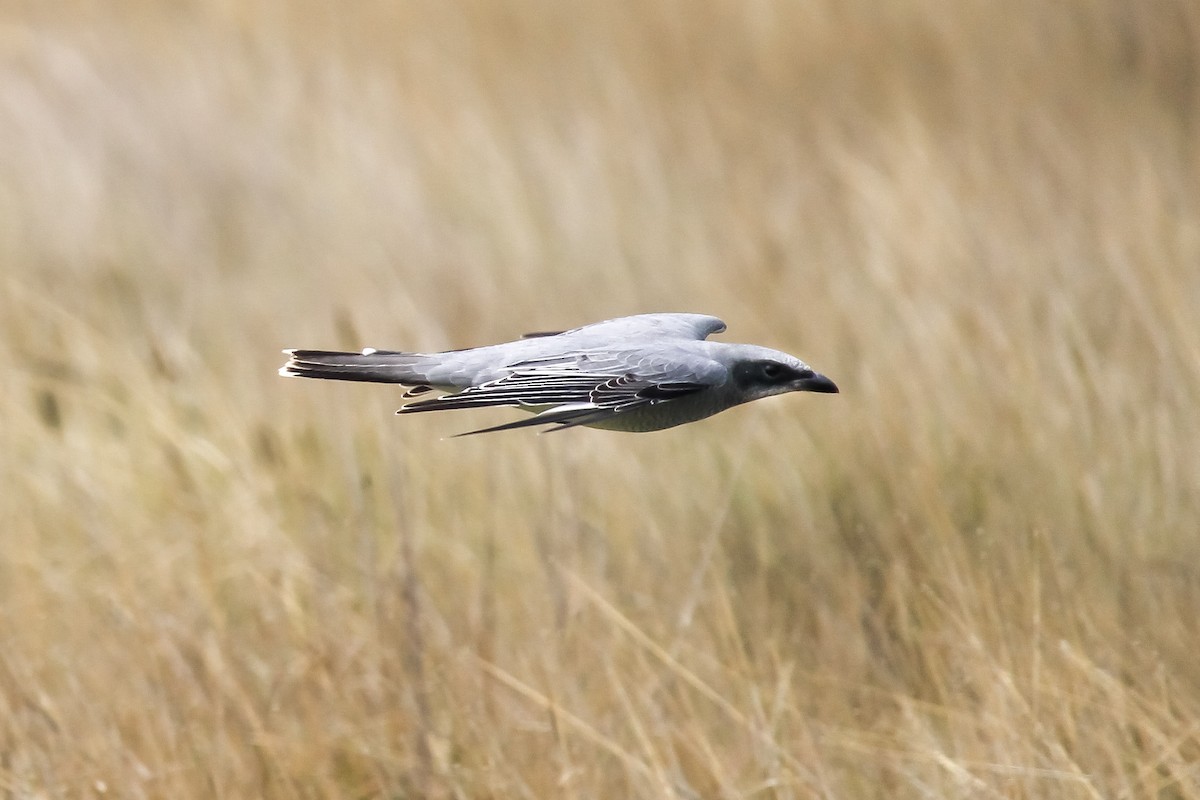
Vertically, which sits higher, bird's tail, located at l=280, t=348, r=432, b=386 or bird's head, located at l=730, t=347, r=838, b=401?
bird's tail, located at l=280, t=348, r=432, b=386

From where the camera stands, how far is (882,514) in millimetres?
3447

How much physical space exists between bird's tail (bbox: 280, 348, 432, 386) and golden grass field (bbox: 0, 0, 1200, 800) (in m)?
0.34

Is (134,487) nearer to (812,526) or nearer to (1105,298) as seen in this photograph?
(812,526)

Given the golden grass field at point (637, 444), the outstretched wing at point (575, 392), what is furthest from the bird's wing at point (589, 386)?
the golden grass field at point (637, 444)

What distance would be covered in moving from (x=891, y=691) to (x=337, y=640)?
1.19m

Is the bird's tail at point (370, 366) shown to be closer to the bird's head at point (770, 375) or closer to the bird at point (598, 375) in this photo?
the bird at point (598, 375)

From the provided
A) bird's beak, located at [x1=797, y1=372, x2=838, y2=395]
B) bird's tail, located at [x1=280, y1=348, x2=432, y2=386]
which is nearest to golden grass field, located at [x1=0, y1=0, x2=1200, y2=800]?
bird's tail, located at [x1=280, y1=348, x2=432, y2=386]

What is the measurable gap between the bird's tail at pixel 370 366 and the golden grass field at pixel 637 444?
338 millimetres

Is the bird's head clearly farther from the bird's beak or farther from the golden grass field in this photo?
the golden grass field

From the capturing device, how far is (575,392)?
5.56ft

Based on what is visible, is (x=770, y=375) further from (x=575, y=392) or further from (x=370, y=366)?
(x=370, y=366)

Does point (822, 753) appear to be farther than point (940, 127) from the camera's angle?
No

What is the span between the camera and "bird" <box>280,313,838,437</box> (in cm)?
168

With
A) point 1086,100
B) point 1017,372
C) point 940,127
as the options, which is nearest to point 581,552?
point 1017,372
